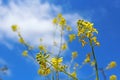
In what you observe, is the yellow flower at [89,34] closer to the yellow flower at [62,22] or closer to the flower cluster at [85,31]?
the flower cluster at [85,31]

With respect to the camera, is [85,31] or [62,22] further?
[62,22]

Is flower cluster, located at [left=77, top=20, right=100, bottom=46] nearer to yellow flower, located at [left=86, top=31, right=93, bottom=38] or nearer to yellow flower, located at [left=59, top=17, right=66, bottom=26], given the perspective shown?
yellow flower, located at [left=86, top=31, right=93, bottom=38]

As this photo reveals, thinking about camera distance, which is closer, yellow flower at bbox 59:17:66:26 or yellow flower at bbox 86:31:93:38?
yellow flower at bbox 86:31:93:38

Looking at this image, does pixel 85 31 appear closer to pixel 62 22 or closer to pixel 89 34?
pixel 89 34

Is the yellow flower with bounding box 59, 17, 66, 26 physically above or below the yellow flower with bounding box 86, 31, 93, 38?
above

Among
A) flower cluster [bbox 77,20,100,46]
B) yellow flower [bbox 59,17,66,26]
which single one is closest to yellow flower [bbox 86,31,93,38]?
flower cluster [bbox 77,20,100,46]

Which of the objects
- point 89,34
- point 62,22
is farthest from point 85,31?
point 62,22

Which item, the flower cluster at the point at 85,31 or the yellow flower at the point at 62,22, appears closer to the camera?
the flower cluster at the point at 85,31

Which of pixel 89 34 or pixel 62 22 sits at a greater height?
pixel 62 22

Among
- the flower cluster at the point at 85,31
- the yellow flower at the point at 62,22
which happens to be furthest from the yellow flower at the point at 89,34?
the yellow flower at the point at 62,22

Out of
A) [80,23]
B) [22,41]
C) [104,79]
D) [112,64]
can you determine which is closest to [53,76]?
[22,41]

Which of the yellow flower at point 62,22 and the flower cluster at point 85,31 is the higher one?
the yellow flower at point 62,22
